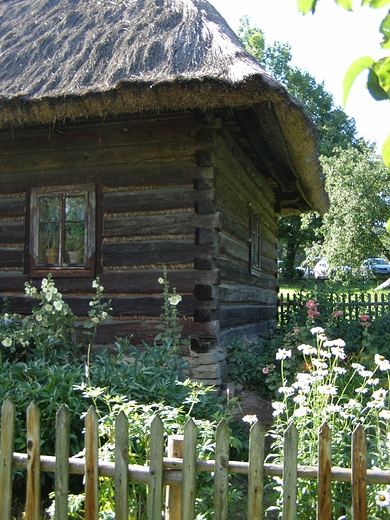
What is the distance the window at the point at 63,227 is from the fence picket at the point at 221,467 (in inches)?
145

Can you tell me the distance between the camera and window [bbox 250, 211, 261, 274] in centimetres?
750

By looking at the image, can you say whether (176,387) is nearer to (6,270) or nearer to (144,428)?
(144,428)

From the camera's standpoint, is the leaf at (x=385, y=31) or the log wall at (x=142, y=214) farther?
the log wall at (x=142, y=214)

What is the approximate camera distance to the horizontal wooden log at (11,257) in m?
5.97

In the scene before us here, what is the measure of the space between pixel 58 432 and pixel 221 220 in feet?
11.7

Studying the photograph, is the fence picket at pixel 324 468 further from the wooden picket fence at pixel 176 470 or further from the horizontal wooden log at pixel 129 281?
the horizontal wooden log at pixel 129 281

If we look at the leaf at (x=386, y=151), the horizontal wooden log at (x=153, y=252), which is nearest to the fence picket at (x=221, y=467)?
the leaf at (x=386, y=151)

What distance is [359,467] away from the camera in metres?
2.21

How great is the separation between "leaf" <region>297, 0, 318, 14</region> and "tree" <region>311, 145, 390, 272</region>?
17.5m

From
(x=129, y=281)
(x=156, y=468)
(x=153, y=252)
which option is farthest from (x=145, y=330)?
(x=156, y=468)

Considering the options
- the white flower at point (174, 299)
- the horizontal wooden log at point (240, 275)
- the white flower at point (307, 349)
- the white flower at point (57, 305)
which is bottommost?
the white flower at point (307, 349)

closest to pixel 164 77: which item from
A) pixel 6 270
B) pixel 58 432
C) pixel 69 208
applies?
pixel 69 208

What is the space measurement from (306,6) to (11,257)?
5.55 meters

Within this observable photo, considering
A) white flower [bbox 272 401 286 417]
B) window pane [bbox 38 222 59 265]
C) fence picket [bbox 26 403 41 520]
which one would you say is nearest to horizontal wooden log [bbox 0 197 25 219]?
window pane [bbox 38 222 59 265]
